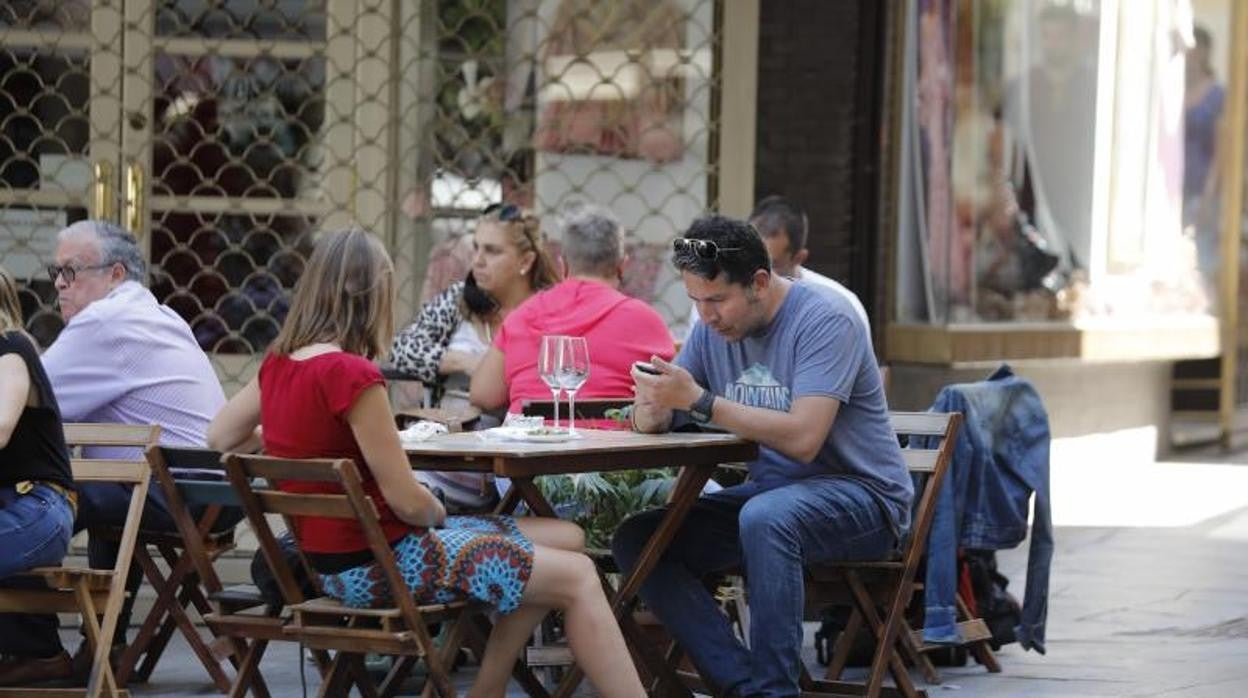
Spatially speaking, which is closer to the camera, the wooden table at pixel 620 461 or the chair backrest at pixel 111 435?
the wooden table at pixel 620 461

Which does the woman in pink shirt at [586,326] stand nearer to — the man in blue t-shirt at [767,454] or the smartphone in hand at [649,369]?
the man in blue t-shirt at [767,454]

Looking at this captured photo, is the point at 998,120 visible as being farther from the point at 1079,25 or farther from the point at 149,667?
the point at 149,667

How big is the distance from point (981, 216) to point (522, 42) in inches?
140

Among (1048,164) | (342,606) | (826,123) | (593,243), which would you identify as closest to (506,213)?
(593,243)

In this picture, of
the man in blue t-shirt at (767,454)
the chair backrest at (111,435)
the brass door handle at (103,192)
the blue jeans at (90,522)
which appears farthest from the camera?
the brass door handle at (103,192)

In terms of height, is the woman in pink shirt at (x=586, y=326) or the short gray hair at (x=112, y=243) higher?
the short gray hair at (x=112, y=243)

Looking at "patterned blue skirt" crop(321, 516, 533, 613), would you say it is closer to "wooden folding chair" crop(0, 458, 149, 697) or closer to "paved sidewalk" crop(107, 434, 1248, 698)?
"wooden folding chair" crop(0, 458, 149, 697)

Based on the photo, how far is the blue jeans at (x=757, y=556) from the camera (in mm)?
6023

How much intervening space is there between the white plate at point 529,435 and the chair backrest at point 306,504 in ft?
1.88

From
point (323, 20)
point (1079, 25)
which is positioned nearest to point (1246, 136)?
point (1079, 25)

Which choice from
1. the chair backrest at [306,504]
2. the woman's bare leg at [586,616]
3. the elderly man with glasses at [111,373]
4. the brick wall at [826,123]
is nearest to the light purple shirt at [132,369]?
the elderly man with glasses at [111,373]

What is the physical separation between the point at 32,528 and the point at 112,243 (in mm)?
1365

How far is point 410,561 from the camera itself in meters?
5.58

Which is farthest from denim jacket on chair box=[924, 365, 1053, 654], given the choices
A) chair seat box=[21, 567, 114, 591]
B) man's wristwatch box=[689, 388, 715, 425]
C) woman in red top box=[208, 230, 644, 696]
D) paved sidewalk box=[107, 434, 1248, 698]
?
chair seat box=[21, 567, 114, 591]
